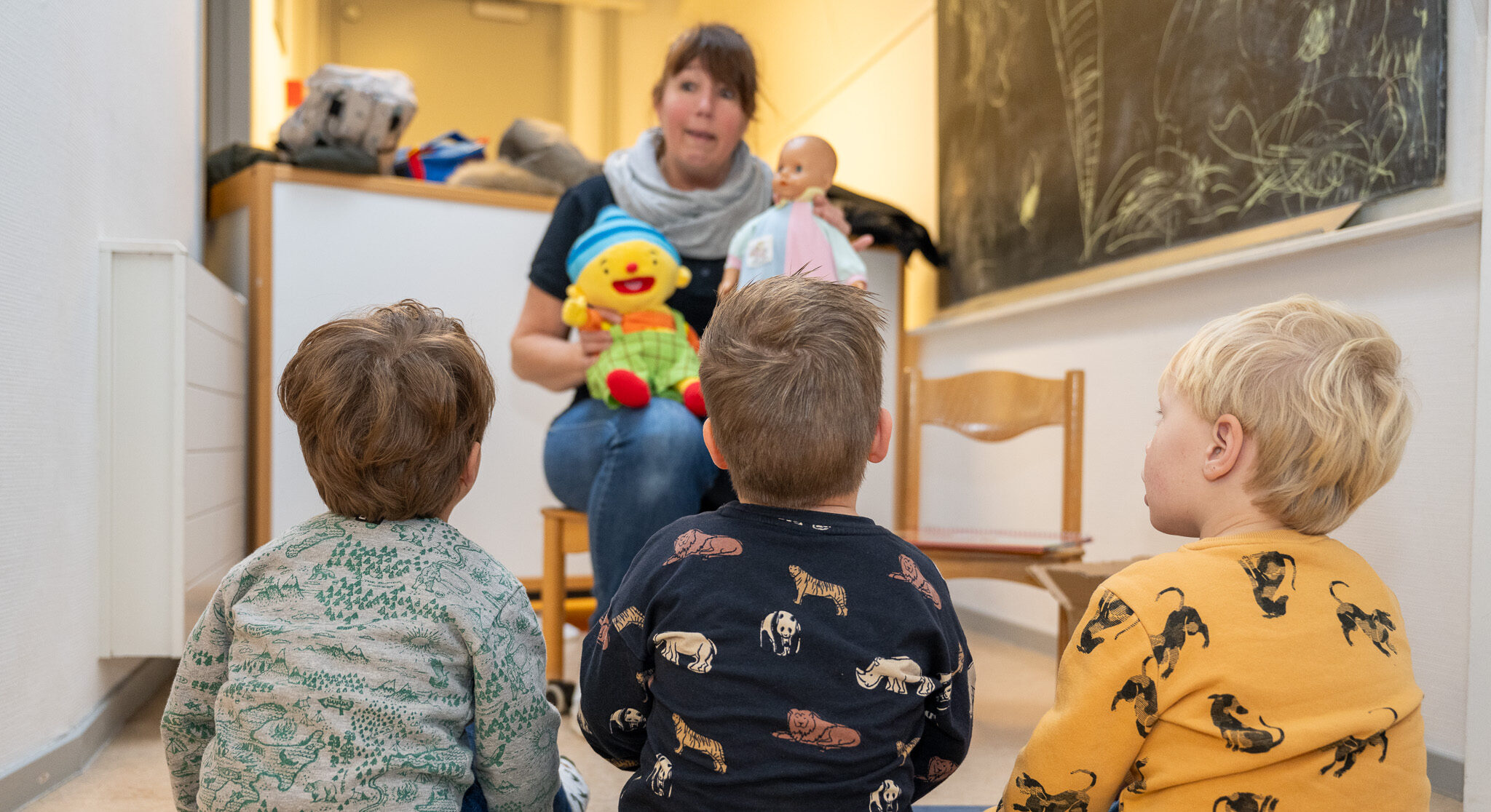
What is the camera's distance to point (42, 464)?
1208 millimetres

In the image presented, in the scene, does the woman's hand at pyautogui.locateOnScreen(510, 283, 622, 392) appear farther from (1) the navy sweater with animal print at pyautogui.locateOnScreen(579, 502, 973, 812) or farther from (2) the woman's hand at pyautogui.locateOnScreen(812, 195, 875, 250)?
(1) the navy sweater with animal print at pyautogui.locateOnScreen(579, 502, 973, 812)

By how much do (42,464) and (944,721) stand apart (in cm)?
114

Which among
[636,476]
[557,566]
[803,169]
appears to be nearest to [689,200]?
[803,169]

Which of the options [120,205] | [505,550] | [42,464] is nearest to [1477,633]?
[42,464]

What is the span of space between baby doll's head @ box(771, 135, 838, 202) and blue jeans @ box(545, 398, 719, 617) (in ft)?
1.33

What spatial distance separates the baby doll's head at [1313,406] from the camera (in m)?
0.76

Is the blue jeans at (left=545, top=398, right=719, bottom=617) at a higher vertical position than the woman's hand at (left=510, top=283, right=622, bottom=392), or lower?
lower

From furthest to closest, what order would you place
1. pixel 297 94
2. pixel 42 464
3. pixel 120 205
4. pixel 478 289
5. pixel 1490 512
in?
pixel 297 94 → pixel 478 289 → pixel 120 205 → pixel 42 464 → pixel 1490 512

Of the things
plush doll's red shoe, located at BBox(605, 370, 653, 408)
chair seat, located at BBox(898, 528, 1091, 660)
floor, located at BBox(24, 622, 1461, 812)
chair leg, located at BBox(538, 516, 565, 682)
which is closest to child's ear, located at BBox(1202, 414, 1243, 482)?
floor, located at BBox(24, 622, 1461, 812)

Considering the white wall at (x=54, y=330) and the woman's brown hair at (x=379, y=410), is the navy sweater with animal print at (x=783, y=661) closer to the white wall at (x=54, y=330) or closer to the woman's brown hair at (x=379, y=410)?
the woman's brown hair at (x=379, y=410)

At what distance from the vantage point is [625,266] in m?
1.55

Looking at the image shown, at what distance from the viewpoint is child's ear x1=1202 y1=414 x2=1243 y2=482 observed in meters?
0.79

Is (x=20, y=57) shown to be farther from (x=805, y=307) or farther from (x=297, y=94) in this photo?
(x=297, y=94)

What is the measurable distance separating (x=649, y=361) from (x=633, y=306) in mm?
100
